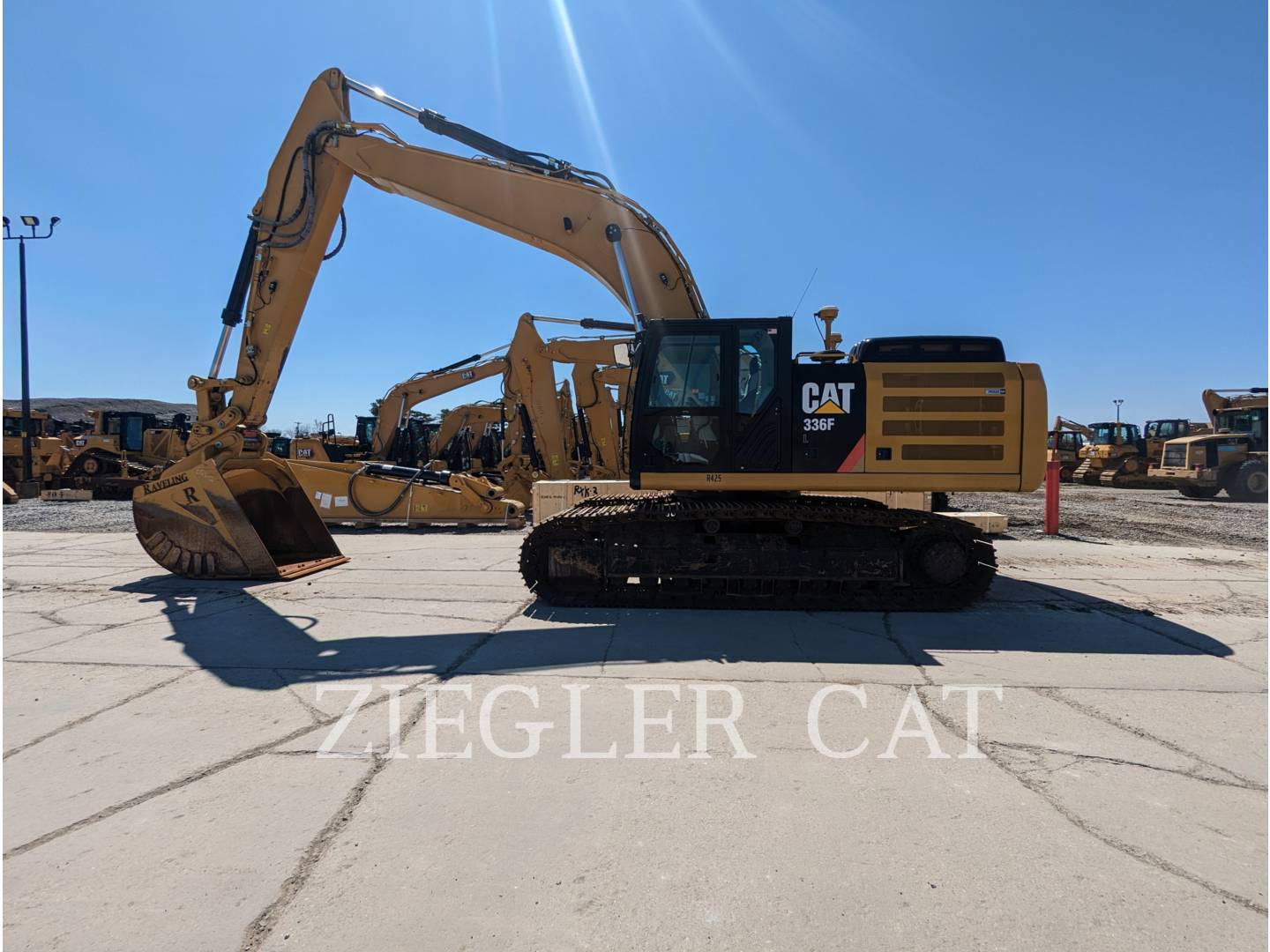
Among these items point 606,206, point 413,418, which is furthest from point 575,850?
point 413,418

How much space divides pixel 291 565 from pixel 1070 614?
7990mm

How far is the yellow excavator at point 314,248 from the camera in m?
6.85

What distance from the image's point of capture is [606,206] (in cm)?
691

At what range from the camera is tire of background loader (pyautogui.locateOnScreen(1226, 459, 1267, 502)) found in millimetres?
18641

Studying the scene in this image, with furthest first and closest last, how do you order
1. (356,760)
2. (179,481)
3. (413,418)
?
(413,418)
(179,481)
(356,760)

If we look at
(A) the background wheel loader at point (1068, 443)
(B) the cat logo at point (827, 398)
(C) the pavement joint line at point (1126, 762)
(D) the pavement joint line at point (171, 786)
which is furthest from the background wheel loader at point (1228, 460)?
(D) the pavement joint line at point (171, 786)

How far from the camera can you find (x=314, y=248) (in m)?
7.32

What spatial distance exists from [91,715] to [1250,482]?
1028 inches

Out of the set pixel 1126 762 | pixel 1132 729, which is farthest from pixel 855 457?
pixel 1126 762

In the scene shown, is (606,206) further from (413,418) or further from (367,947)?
(413,418)

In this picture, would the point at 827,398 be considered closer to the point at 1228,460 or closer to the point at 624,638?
the point at 624,638

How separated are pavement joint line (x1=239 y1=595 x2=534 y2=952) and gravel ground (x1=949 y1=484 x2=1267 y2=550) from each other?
10762 millimetres

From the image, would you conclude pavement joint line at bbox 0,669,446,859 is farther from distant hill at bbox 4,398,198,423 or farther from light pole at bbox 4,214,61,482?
distant hill at bbox 4,398,198,423

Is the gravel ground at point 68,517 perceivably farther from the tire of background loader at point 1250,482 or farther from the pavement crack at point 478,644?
the tire of background loader at point 1250,482
